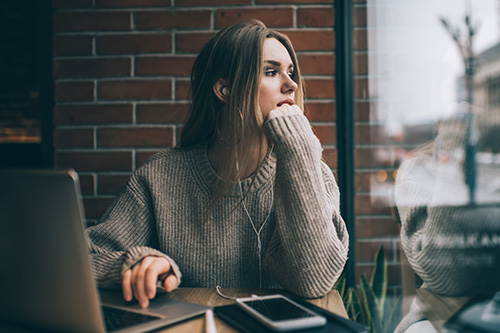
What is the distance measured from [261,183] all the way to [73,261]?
0.77 meters

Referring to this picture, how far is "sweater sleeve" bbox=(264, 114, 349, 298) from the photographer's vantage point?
3.04ft

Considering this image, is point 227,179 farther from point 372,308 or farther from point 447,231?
point 372,308

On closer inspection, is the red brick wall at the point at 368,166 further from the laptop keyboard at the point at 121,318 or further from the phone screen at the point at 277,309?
the laptop keyboard at the point at 121,318

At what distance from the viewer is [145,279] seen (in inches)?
33.7

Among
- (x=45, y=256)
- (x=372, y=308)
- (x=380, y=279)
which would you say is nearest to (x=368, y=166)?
(x=380, y=279)

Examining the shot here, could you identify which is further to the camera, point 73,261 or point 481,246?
point 481,246

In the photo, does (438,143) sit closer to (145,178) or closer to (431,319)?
(431,319)

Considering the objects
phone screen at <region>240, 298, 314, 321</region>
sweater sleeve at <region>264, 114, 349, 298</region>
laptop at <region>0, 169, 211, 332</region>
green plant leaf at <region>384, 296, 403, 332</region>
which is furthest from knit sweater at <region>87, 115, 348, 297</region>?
green plant leaf at <region>384, 296, 403, 332</region>

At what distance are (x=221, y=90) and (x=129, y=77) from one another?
0.71 metres

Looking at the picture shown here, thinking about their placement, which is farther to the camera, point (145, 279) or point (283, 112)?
point (283, 112)

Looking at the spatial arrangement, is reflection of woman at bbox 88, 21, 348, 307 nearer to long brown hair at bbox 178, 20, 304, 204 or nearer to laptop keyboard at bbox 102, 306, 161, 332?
long brown hair at bbox 178, 20, 304, 204

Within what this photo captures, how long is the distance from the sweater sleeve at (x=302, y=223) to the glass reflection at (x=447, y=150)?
0.24 meters

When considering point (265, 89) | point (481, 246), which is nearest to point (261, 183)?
point (265, 89)

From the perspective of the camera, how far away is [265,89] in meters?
1.25
